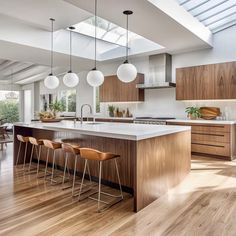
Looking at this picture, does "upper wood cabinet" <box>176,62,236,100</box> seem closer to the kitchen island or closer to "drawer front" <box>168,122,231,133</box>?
A: "drawer front" <box>168,122,231,133</box>

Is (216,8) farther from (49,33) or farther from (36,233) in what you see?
(36,233)

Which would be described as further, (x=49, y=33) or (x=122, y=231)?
(x=49, y=33)

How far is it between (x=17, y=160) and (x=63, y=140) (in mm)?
1524

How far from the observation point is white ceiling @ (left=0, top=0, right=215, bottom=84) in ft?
12.5

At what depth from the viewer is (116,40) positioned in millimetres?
6684

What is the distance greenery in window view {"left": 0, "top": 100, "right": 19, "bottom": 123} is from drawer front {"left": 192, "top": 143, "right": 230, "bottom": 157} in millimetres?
11223

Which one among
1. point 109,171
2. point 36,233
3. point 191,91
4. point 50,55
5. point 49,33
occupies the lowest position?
point 36,233

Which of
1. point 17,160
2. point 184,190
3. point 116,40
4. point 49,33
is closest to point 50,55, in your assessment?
point 49,33

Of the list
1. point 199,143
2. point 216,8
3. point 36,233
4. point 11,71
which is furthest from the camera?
point 11,71

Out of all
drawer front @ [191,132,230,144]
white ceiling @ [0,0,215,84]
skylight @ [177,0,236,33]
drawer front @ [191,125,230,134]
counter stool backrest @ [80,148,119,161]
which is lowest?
drawer front @ [191,132,230,144]

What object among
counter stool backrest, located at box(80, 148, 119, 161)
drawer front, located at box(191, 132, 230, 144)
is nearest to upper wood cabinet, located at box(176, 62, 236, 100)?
drawer front, located at box(191, 132, 230, 144)

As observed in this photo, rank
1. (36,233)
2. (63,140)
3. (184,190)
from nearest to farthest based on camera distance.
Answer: (36,233) → (184,190) → (63,140)

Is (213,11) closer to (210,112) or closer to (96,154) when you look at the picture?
(210,112)

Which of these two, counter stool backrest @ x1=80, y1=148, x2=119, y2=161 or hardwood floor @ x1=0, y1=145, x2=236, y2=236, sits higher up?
counter stool backrest @ x1=80, y1=148, x2=119, y2=161
